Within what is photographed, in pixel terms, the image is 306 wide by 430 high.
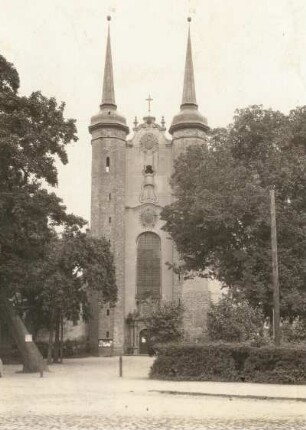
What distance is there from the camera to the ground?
11523mm

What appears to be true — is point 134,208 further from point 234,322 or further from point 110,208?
point 234,322

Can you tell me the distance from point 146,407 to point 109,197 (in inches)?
1619

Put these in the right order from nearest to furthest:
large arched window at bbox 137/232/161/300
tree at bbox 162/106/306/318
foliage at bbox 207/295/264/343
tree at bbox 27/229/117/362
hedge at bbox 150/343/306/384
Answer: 1. hedge at bbox 150/343/306/384
2. tree at bbox 162/106/306/318
3. foliage at bbox 207/295/264/343
4. tree at bbox 27/229/117/362
5. large arched window at bbox 137/232/161/300

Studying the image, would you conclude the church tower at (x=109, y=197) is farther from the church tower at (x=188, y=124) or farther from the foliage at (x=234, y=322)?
the foliage at (x=234, y=322)

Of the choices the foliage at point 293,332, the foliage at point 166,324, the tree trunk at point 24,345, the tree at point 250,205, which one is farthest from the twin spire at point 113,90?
the tree trunk at point 24,345

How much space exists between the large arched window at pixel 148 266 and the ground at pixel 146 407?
32.3 m

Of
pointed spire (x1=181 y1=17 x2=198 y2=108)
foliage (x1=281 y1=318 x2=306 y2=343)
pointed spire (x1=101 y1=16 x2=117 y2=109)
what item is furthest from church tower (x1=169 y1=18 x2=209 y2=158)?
foliage (x1=281 y1=318 x2=306 y2=343)

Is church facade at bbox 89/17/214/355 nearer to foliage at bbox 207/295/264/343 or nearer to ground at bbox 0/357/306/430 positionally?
foliage at bbox 207/295/264/343

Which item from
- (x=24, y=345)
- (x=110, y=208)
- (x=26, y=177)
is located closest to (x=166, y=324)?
(x=110, y=208)

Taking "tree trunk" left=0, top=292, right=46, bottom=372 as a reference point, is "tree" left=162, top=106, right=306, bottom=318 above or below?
above

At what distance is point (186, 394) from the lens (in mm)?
17844

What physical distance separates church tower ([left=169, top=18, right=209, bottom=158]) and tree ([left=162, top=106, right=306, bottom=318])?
74.2ft

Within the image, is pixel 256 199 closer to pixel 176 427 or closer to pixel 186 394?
pixel 186 394

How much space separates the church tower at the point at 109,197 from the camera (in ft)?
171
